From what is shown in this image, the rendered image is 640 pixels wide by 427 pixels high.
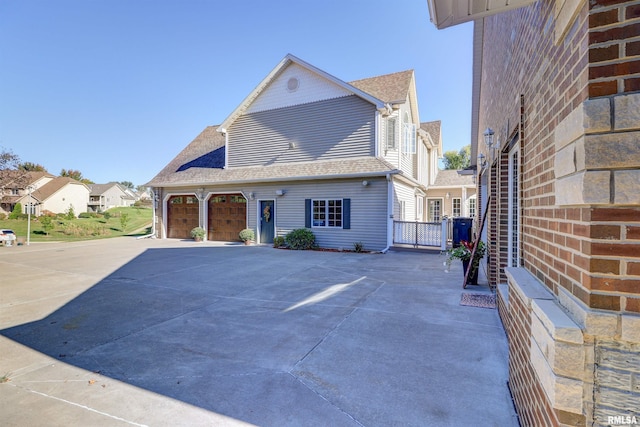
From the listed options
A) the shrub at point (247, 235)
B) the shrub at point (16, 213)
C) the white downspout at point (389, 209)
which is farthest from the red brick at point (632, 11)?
the shrub at point (16, 213)

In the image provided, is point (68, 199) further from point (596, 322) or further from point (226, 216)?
point (596, 322)

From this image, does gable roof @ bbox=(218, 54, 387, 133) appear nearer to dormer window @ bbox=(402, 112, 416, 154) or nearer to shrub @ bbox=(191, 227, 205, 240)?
dormer window @ bbox=(402, 112, 416, 154)

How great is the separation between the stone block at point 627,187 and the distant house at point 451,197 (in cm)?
1837

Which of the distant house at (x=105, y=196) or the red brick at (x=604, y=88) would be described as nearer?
the red brick at (x=604, y=88)

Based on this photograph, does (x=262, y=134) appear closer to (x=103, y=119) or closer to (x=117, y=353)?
(x=117, y=353)

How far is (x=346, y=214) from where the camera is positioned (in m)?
12.9

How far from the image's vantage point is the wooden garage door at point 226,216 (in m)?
16.1

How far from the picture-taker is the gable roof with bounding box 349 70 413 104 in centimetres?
1351

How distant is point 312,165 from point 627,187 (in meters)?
13.0

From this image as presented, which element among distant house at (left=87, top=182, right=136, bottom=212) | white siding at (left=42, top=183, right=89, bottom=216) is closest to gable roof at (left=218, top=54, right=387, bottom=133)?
white siding at (left=42, top=183, right=89, bottom=216)

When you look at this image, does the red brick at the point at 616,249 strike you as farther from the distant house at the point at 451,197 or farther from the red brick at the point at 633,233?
the distant house at the point at 451,197

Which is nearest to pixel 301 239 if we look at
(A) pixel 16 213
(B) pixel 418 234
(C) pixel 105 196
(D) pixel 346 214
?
(D) pixel 346 214

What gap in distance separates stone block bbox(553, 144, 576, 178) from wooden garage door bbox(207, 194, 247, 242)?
15.2 meters

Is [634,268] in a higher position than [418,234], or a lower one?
higher
